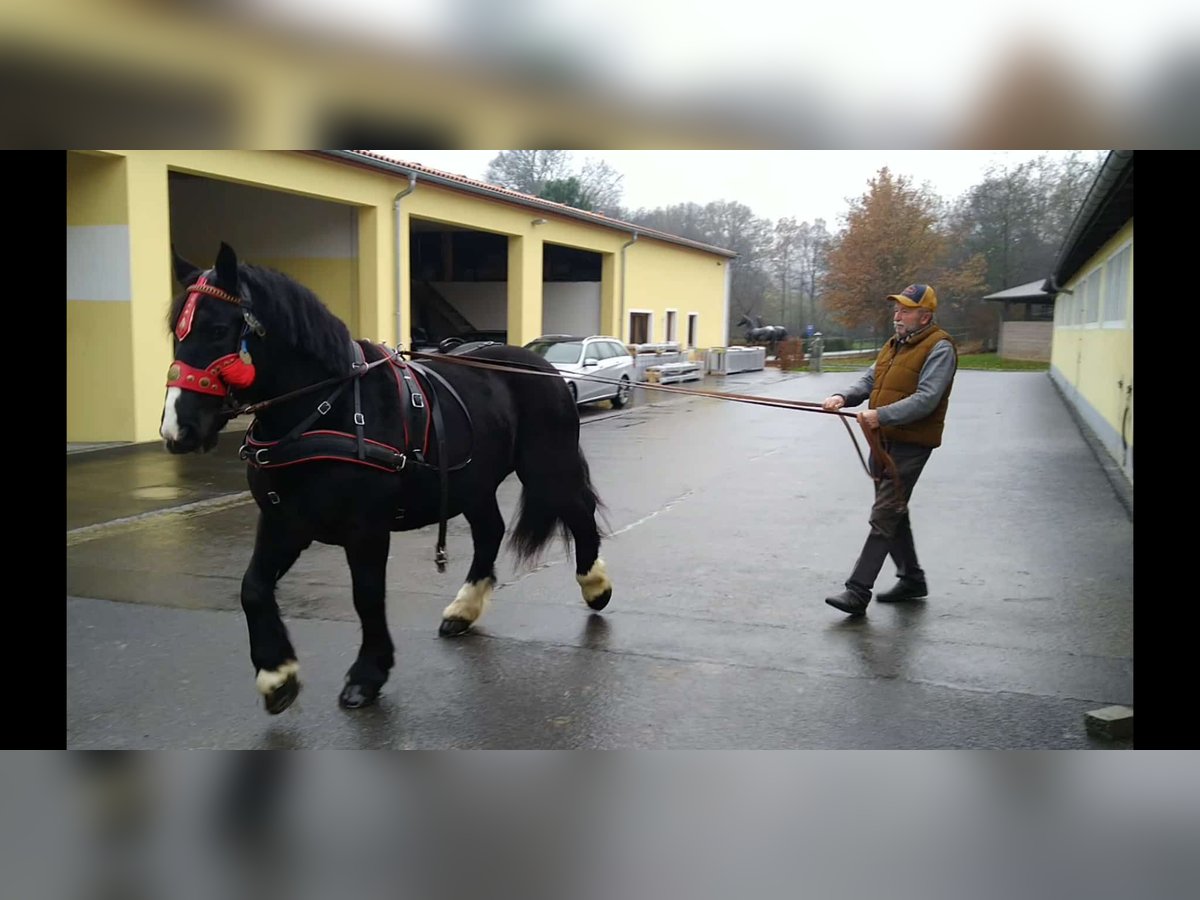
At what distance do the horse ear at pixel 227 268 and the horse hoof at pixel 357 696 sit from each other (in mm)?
1680

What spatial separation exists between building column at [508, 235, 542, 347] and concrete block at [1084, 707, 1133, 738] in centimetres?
305

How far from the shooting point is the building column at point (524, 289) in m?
4.79

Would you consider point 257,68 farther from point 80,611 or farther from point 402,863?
point 80,611

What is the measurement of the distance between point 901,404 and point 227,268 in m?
2.98

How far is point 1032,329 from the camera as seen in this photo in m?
4.45

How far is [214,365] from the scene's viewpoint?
11.2 ft

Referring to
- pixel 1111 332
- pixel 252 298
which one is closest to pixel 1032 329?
pixel 252 298

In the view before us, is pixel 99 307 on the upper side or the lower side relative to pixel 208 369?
upper

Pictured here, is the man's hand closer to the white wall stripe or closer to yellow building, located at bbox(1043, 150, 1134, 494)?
yellow building, located at bbox(1043, 150, 1134, 494)

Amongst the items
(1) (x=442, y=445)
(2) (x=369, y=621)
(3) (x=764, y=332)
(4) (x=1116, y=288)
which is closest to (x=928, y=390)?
(3) (x=764, y=332)

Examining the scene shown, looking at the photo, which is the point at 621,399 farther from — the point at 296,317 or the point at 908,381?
the point at 296,317

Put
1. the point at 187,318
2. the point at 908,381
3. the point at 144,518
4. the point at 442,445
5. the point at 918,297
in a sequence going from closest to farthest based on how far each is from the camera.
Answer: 1. the point at 187,318
2. the point at 442,445
3. the point at 918,297
4. the point at 908,381
5. the point at 144,518

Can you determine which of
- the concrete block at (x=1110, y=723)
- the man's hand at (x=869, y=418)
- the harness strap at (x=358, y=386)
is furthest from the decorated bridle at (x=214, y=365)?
the concrete block at (x=1110, y=723)

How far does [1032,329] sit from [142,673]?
14.2 feet
